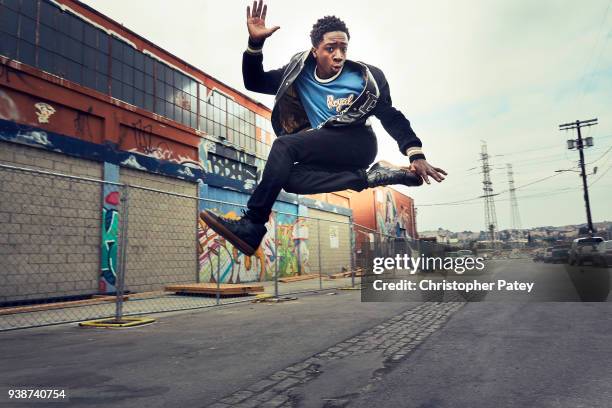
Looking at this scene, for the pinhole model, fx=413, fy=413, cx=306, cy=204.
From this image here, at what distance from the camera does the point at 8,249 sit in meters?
9.82

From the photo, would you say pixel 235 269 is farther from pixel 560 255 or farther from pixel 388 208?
pixel 560 255

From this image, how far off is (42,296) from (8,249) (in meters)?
1.37

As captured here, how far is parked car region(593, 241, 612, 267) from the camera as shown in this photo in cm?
2128

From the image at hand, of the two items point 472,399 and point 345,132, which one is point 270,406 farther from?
point 345,132

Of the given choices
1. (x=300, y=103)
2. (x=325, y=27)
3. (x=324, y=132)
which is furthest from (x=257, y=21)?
(x=324, y=132)

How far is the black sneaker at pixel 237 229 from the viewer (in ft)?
6.82

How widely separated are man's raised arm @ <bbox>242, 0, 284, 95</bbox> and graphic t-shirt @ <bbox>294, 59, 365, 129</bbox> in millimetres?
158

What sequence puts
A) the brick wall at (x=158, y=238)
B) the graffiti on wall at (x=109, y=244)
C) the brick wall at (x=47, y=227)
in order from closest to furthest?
1. the brick wall at (x=47, y=227)
2. the brick wall at (x=158, y=238)
3. the graffiti on wall at (x=109, y=244)

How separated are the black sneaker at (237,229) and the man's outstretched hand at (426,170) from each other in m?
0.81

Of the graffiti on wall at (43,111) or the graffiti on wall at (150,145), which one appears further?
the graffiti on wall at (150,145)

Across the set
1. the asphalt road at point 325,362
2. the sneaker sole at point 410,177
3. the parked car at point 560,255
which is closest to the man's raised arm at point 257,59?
the sneaker sole at point 410,177

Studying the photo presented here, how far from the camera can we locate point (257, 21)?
6.77ft

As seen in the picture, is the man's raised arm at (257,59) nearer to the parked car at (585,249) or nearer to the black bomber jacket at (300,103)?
the black bomber jacket at (300,103)

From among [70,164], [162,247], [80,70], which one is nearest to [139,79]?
[80,70]
